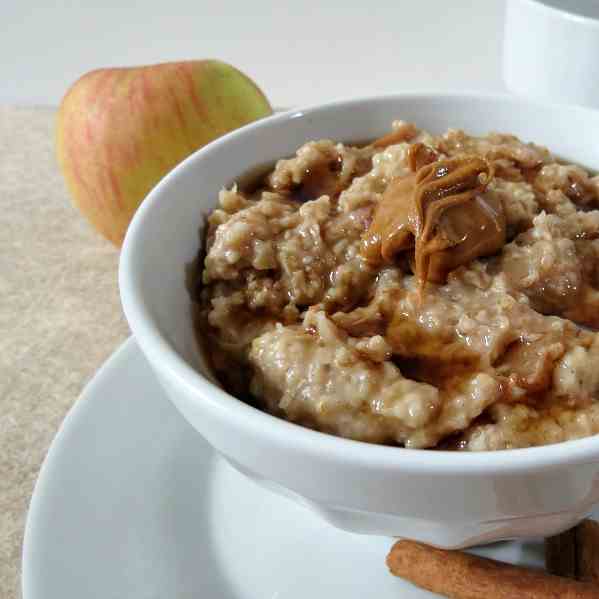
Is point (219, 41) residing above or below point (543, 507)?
below

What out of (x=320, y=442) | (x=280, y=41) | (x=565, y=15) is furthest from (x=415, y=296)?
(x=280, y=41)

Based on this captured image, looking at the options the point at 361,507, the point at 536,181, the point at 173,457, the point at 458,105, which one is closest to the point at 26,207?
the point at 173,457

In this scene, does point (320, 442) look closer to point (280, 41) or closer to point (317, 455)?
point (317, 455)

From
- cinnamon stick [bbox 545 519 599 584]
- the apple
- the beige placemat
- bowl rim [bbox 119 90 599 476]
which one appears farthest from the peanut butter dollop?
the apple

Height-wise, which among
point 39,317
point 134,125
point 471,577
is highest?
point 134,125

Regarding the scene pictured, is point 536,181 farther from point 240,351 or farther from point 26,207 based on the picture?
point 26,207

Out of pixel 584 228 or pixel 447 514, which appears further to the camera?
pixel 584 228
